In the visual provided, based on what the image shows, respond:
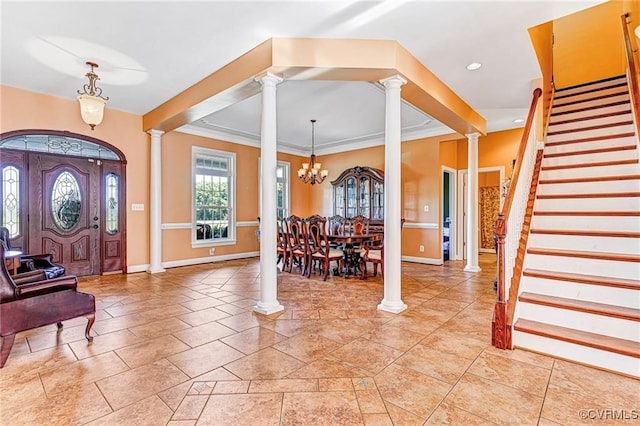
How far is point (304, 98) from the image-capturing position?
15.6 ft

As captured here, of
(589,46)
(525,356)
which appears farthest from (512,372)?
(589,46)

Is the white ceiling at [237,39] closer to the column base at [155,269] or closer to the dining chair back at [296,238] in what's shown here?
the dining chair back at [296,238]

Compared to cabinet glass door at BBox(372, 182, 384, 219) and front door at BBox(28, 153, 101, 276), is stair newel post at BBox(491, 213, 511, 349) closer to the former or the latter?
cabinet glass door at BBox(372, 182, 384, 219)

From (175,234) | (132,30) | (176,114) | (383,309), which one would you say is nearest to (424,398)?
(383,309)

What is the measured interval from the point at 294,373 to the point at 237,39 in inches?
125

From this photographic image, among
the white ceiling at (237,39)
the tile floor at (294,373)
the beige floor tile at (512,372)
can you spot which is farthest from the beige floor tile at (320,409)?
the white ceiling at (237,39)

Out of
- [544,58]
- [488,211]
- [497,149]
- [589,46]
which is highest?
[589,46]

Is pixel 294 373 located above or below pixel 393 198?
below

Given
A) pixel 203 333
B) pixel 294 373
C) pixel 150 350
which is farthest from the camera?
pixel 203 333

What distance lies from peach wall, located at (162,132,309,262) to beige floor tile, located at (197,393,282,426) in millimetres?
4825

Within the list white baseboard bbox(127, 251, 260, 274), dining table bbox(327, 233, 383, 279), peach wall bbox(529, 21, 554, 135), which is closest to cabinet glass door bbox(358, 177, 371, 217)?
dining table bbox(327, 233, 383, 279)

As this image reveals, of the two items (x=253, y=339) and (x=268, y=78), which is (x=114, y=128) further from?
(x=253, y=339)

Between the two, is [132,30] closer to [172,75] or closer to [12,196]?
[172,75]

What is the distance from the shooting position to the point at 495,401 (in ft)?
5.88
